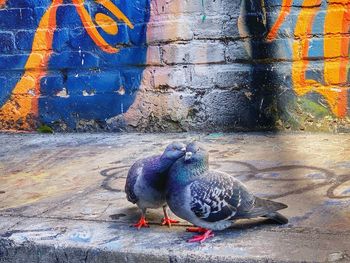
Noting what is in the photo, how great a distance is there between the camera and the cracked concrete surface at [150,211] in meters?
2.51

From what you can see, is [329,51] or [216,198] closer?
[216,198]

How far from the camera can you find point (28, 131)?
5.43 meters

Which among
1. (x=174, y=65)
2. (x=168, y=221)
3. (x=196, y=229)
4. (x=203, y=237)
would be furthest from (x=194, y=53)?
(x=203, y=237)

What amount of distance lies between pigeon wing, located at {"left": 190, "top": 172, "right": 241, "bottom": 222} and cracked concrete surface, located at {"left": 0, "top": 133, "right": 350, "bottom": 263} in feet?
0.42

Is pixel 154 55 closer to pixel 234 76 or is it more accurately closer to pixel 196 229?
pixel 234 76

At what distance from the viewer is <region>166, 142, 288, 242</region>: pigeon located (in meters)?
2.50

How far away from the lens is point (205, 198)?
2490 millimetres

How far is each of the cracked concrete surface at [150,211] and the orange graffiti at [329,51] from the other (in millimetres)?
332

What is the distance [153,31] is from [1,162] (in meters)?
1.61

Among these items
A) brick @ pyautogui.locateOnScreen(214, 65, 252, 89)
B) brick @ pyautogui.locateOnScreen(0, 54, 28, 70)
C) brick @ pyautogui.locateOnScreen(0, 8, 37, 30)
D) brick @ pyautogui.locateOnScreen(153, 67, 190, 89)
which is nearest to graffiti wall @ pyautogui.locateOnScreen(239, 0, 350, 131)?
brick @ pyautogui.locateOnScreen(214, 65, 252, 89)

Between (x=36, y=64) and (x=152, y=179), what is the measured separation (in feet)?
9.75

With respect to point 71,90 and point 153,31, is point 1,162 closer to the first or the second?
point 71,90

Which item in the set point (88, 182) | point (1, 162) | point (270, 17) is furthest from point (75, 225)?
point (270, 17)

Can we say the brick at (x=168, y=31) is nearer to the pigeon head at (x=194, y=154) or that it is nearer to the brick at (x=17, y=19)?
the brick at (x=17, y=19)
